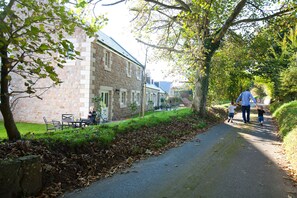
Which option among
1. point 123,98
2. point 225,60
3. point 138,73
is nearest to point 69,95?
point 123,98

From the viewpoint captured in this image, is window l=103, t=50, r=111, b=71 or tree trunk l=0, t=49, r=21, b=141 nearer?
tree trunk l=0, t=49, r=21, b=141

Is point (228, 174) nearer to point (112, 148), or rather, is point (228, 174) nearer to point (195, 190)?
point (195, 190)

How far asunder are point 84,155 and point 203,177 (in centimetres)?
256

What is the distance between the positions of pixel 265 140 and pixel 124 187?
21.8 feet

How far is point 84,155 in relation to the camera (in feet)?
18.5

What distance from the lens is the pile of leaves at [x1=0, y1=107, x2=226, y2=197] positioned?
452cm

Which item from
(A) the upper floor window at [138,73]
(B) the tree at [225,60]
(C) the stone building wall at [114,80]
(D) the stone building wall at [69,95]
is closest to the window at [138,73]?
(A) the upper floor window at [138,73]

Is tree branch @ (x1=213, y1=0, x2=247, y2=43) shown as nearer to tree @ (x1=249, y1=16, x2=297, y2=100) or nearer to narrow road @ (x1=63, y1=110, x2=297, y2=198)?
tree @ (x1=249, y1=16, x2=297, y2=100)

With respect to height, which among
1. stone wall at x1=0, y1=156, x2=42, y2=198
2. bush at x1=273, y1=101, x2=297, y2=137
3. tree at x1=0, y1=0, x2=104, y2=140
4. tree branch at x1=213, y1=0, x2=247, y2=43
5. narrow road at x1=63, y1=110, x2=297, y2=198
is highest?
tree branch at x1=213, y1=0, x2=247, y2=43

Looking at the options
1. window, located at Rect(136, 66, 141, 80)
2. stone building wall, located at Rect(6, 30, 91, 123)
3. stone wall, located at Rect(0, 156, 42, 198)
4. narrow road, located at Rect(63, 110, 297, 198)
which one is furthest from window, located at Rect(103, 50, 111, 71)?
stone wall, located at Rect(0, 156, 42, 198)

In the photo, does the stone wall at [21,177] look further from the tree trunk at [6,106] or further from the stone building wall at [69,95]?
the stone building wall at [69,95]

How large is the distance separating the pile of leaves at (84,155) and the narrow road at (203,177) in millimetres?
311

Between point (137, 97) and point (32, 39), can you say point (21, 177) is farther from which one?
point (137, 97)

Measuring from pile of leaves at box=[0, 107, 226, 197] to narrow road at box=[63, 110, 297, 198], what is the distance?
311 millimetres
